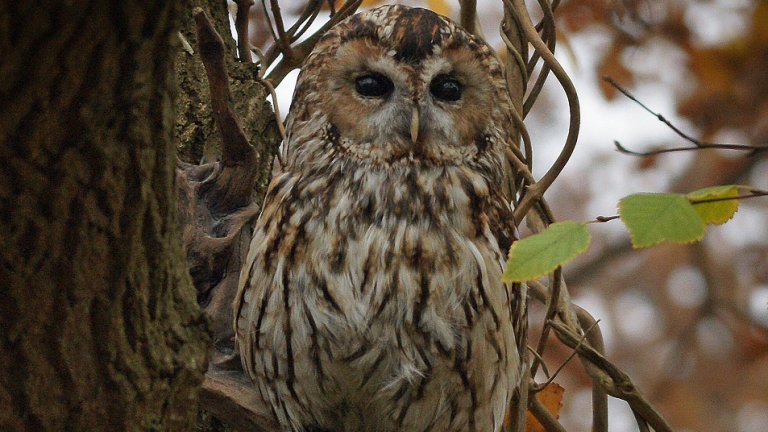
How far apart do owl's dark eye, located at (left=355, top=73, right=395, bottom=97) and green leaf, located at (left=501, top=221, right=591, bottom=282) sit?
635mm

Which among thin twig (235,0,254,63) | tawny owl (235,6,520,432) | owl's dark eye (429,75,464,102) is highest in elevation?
thin twig (235,0,254,63)

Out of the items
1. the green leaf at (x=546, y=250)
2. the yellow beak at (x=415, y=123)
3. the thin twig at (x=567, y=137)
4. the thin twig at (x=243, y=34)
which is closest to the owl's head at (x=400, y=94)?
the yellow beak at (x=415, y=123)

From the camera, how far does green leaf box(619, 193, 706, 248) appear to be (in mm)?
1013

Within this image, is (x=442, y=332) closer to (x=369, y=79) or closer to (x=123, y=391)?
(x=369, y=79)

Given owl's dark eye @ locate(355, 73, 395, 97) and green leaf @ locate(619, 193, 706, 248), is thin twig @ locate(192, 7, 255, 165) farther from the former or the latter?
green leaf @ locate(619, 193, 706, 248)

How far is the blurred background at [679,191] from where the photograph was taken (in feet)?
13.0

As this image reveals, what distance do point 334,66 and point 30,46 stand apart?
92 centimetres

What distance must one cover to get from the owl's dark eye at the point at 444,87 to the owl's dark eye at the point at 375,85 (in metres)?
0.09

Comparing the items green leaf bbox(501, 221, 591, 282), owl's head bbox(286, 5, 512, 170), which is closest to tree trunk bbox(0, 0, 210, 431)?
green leaf bbox(501, 221, 591, 282)

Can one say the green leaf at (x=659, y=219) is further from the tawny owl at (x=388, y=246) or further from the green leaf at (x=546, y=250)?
the tawny owl at (x=388, y=246)

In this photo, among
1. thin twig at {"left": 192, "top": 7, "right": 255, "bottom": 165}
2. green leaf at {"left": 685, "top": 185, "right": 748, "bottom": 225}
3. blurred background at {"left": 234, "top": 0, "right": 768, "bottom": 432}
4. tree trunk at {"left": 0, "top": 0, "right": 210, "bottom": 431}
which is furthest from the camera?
blurred background at {"left": 234, "top": 0, "right": 768, "bottom": 432}

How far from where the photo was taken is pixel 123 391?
1126mm

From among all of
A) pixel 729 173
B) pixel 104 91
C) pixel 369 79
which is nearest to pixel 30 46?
pixel 104 91

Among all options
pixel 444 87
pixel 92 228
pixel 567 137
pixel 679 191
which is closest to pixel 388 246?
pixel 444 87
